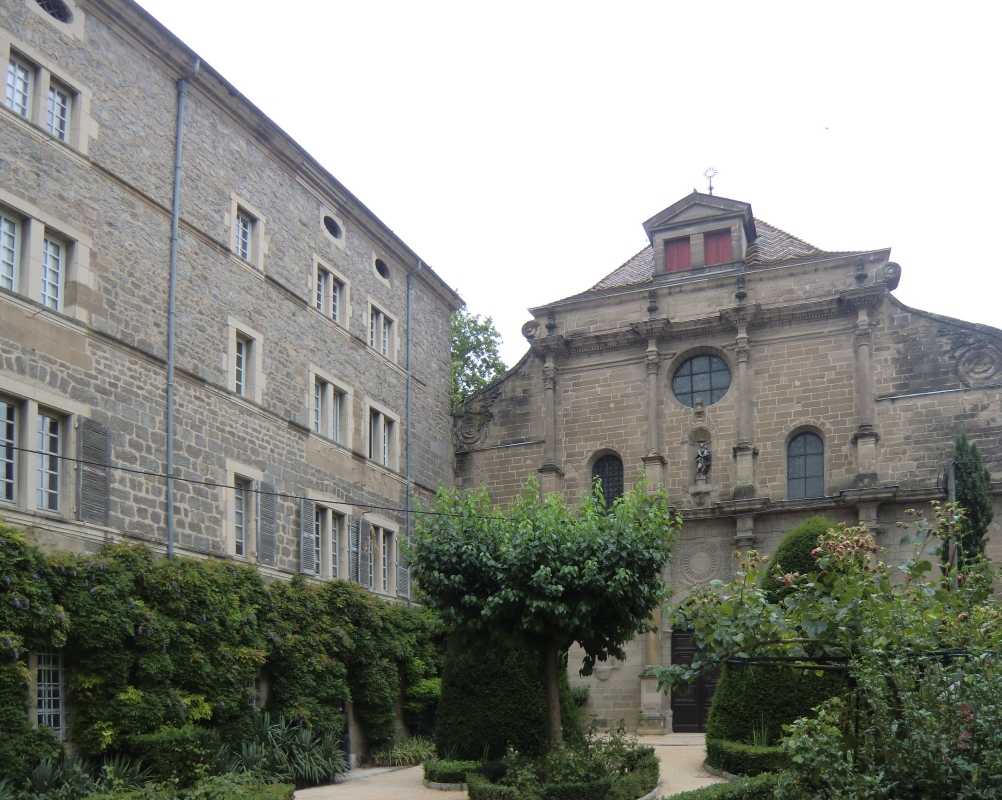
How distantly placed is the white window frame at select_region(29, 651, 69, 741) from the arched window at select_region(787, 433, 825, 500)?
1620 cm

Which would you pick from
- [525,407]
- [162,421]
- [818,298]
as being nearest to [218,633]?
[162,421]

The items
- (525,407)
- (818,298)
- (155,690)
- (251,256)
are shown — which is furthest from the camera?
(525,407)

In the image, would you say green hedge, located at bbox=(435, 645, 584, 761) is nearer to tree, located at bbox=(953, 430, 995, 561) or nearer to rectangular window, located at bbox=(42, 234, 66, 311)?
rectangular window, located at bbox=(42, 234, 66, 311)

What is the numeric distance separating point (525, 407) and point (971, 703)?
20.8 m

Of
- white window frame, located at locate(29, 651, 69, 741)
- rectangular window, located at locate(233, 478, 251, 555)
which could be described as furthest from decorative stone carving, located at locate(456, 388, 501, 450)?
white window frame, located at locate(29, 651, 69, 741)

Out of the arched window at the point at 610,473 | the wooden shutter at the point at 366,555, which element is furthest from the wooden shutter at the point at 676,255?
the wooden shutter at the point at 366,555

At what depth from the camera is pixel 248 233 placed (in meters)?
21.2

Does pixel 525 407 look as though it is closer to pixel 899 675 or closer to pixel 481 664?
pixel 481 664

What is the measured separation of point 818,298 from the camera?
87.9 feet

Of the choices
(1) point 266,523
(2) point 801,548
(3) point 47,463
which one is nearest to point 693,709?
(2) point 801,548

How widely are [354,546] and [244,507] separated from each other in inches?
143

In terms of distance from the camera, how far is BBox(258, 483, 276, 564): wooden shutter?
65.5 feet

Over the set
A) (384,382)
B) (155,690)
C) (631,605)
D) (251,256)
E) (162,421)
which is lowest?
(155,690)

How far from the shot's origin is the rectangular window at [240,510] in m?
19.7
